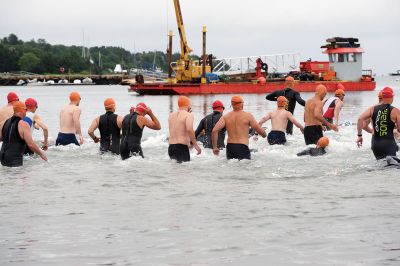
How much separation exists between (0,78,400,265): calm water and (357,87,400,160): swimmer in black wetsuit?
390 mm

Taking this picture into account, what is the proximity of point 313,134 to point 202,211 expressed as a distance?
25.4 ft

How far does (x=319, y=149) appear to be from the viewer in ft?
55.7

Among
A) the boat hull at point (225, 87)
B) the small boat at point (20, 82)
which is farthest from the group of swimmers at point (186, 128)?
the small boat at point (20, 82)

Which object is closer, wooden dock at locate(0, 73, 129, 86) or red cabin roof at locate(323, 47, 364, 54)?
red cabin roof at locate(323, 47, 364, 54)

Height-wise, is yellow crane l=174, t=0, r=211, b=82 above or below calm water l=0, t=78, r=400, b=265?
above

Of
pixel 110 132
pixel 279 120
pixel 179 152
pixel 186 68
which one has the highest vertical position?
pixel 186 68

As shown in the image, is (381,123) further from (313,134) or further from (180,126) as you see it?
(313,134)

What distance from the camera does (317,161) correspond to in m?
16.4

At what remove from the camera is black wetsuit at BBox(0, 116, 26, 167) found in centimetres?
1464

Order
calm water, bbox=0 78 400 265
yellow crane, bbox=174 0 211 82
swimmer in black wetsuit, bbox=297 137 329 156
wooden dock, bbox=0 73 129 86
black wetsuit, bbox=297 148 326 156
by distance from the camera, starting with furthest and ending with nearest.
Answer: wooden dock, bbox=0 73 129 86 < yellow crane, bbox=174 0 211 82 < black wetsuit, bbox=297 148 326 156 < swimmer in black wetsuit, bbox=297 137 329 156 < calm water, bbox=0 78 400 265

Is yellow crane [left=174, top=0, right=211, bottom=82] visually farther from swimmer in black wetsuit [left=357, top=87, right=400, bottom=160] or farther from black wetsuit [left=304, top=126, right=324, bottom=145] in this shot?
swimmer in black wetsuit [left=357, top=87, right=400, bottom=160]

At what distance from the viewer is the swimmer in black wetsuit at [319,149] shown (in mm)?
16750

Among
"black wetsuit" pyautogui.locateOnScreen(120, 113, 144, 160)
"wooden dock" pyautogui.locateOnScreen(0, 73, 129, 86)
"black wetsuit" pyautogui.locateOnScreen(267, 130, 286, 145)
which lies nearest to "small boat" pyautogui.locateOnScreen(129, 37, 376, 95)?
"black wetsuit" pyautogui.locateOnScreen(267, 130, 286, 145)

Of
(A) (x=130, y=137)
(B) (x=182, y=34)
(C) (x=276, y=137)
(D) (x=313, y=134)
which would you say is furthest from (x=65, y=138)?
(B) (x=182, y=34)
